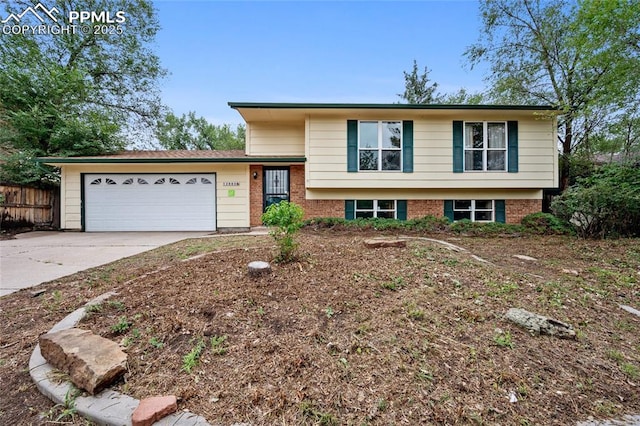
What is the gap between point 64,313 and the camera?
110 inches

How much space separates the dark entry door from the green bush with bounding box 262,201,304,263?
21.2ft

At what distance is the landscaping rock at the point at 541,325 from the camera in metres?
2.26

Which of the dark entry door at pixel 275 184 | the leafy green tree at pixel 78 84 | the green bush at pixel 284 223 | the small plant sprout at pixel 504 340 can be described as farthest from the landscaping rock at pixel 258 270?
the leafy green tree at pixel 78 84

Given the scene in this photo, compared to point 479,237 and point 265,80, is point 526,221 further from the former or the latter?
point 265,80

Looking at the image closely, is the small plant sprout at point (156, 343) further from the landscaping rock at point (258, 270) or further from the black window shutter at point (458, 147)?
the black window shutter at point (458, 147)

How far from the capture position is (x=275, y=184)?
10242 millimetres

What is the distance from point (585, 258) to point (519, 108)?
6.01m

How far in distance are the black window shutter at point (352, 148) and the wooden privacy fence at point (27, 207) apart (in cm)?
1077

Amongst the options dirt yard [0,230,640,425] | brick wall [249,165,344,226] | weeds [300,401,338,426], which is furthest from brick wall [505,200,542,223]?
weeds [300,401,338,426]

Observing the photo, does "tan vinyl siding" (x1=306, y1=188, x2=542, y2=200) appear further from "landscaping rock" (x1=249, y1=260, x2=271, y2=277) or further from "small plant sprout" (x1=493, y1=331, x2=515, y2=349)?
"small plant sprout" (x1=493, y1=331, x2=515, y2=349)

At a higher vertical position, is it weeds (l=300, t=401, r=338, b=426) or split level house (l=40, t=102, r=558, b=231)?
split level house (l=40, t=102, r=558, b=231)

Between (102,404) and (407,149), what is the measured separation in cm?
945

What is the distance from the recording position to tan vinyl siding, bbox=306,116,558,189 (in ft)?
30.5

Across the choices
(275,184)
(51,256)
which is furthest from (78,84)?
(51,256)
